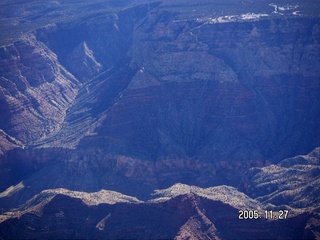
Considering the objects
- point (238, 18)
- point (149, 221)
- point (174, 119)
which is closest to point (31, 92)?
point (174, 119)

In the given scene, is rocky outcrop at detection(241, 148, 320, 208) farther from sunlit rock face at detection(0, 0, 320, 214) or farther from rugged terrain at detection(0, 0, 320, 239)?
sunlit rock face at detection(0, 0, 320, 214)

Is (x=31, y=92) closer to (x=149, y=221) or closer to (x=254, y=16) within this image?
(x=254, y=16)

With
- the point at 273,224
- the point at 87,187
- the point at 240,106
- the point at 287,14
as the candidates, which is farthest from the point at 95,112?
the point at 273,224

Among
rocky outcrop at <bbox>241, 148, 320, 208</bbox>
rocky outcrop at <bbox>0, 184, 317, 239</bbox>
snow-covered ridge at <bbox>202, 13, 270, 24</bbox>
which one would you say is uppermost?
snow-covered ridge at <bbox>202, 13, 270, 24</bbox>

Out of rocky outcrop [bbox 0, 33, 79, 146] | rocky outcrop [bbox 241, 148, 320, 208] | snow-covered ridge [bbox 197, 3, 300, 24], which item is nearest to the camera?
rocky outcrop [bbox 241, 148, 320, 208]

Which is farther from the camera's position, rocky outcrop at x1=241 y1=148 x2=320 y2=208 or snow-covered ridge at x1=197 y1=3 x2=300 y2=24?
snow-covered ridge at x1=197 y1=3 x2=300 y2=24

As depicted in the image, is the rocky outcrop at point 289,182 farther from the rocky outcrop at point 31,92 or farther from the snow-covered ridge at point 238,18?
the rocky outcrop at point 31,92

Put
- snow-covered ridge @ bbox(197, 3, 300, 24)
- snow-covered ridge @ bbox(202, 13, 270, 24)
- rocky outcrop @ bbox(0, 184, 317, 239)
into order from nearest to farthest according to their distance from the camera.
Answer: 1. rocky outcrop @ bbox(0, 184, 317, 239)
2. snow-covered ridge @ bbox(197, 3, 300, 24)
3. snow-covered ridge @ bbox(202, 13, 270, 24)

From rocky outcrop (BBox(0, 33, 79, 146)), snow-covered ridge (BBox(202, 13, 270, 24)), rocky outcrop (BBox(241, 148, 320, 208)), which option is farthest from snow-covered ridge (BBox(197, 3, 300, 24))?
rocky outcrop (BBox(0, 33, 79, 146))

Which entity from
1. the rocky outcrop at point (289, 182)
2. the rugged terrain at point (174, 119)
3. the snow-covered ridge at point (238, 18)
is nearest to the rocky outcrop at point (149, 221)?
the rugged terrain at point (174, 119)

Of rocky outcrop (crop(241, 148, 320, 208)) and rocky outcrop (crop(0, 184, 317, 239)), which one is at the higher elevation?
rocky outcrop (crop(0, 184, 317, 239))
